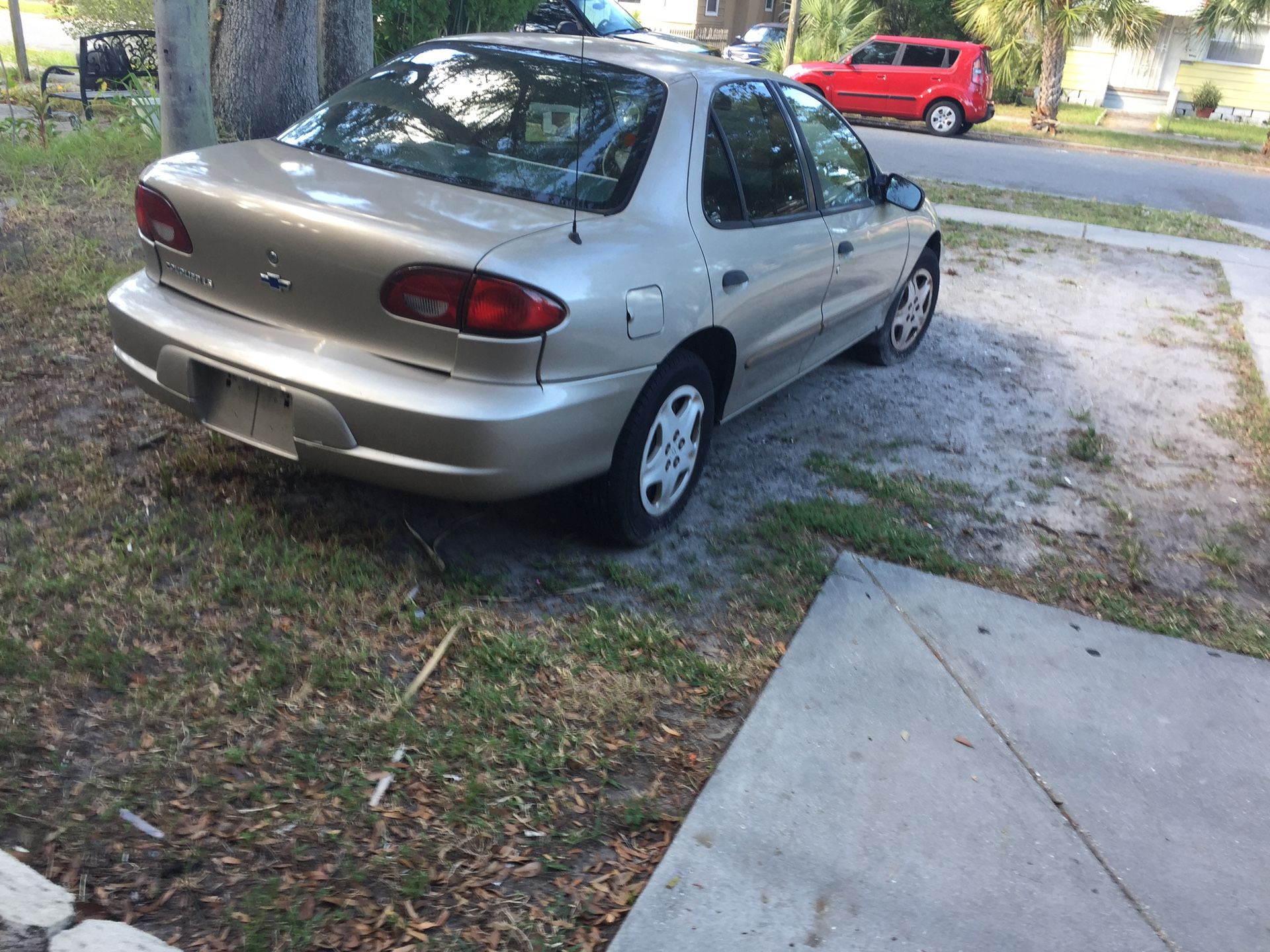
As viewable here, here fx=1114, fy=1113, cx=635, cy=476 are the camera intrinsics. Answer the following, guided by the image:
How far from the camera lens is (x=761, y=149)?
4469 millimetres

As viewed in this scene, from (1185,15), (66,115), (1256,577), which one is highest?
(1185,15)

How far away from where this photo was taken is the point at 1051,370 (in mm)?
6664

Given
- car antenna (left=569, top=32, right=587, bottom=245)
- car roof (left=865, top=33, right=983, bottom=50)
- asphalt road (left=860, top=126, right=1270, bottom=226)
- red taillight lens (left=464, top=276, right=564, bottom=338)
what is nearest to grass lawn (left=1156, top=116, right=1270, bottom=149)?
asphalt road (left=860, top=126, right=1270, bottom=226)

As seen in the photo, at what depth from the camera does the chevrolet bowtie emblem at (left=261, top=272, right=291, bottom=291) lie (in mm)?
3354

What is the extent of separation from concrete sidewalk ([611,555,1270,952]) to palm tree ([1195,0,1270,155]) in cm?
2386

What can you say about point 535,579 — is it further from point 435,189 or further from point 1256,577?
point 1256,577

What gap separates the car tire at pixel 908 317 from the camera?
6.25 meters

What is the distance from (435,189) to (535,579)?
4.32 feet

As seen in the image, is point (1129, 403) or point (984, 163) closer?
point (1129, 403)

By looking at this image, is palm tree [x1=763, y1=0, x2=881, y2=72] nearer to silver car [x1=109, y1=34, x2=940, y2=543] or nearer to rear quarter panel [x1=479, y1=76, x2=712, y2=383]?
silver car [x1=109, y1=34, x2=940, y2=543]

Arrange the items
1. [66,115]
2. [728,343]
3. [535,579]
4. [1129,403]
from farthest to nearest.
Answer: [66,115], [1129,403], [728,343], [535,579]

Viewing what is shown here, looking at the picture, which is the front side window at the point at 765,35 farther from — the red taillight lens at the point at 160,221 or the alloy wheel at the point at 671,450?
the red taillight lens at the point at 160,221

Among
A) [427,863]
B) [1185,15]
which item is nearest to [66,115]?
[427,863]

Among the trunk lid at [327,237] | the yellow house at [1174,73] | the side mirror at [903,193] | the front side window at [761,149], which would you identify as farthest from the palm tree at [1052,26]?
the trunk lid at [327,237]
